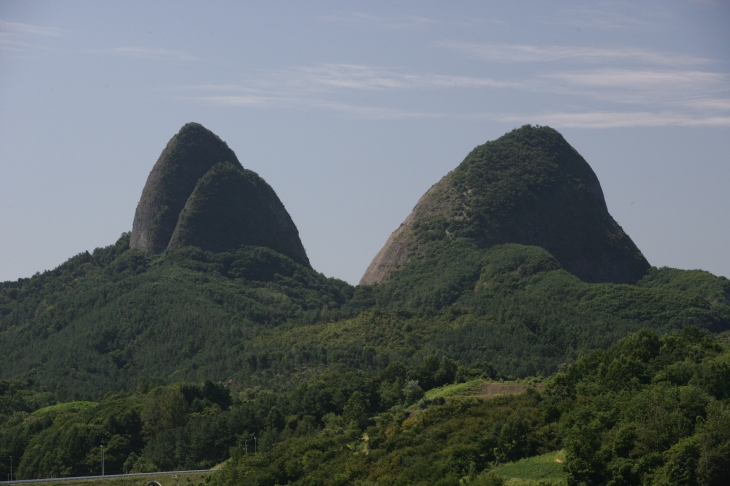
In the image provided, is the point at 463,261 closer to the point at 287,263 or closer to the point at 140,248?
the point at 287,263

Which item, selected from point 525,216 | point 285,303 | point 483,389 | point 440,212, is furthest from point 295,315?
point 483,389

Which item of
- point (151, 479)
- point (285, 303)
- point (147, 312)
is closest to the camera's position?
point (151, 479)

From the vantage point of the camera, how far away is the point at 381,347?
125 meters

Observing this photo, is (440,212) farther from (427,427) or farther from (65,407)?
(427,427)

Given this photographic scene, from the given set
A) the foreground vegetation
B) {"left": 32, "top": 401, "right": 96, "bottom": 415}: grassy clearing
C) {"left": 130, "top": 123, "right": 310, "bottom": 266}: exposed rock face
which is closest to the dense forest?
the foreground vegetation

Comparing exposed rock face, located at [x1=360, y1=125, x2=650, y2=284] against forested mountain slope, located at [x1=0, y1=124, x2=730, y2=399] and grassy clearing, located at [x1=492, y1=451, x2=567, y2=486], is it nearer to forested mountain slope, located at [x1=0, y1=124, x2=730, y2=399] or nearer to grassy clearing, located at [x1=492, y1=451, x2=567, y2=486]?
forested mountain slope, located at [x1=0, y1=124, x2=730, y2=399]

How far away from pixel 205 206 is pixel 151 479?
9707cm

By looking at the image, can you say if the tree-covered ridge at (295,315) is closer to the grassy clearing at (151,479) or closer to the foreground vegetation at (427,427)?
the foreground vegetation at (427,427)

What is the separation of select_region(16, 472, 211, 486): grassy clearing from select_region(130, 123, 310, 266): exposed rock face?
90187 millimetres

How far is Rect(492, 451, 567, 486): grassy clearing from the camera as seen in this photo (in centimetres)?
6109

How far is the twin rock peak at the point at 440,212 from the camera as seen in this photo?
173625mm

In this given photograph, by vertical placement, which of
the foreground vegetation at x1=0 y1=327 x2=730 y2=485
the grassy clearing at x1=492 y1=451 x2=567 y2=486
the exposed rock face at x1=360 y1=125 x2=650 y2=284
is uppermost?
the exposed rock face at x1=360 y1=125 x2=650 y2=284

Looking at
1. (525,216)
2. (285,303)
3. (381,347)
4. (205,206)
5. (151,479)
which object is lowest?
(151,479)

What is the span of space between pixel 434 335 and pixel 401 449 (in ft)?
188
